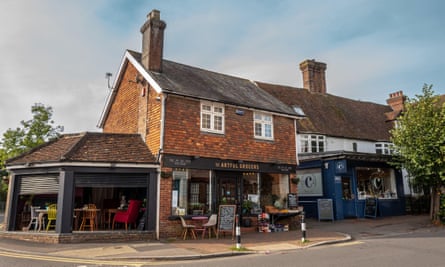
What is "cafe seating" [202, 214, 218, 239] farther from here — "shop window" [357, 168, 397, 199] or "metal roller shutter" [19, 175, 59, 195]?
"shop window" [357, 168, 397, 199]

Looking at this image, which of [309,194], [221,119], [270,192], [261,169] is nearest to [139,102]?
[221,119]

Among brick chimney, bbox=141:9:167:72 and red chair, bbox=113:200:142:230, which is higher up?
brick chimney, bbox=141:9:167:72

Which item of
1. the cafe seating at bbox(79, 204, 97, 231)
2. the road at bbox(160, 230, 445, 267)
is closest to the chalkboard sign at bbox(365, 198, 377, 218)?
the road at bbox(160, 230, 445, 267)

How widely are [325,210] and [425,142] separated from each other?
555 cm

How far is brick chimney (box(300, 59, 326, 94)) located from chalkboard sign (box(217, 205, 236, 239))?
1732 cm

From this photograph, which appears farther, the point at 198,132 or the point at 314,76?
the point at 314,76

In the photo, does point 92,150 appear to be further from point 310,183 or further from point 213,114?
point 310,183

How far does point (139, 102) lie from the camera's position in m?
15.1

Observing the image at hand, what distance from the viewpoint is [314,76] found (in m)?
28.0

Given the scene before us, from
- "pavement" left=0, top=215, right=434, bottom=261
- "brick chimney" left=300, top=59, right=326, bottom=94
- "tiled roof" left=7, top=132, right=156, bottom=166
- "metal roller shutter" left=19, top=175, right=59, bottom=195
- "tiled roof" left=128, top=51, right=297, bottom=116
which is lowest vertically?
"pavement" left=0, top=215, right=434, bottom=261

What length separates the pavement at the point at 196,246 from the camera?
30.1ft

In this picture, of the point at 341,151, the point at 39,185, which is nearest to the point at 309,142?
the point at 341,151

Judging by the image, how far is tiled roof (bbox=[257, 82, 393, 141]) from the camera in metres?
23.1

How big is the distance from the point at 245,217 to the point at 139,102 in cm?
658
